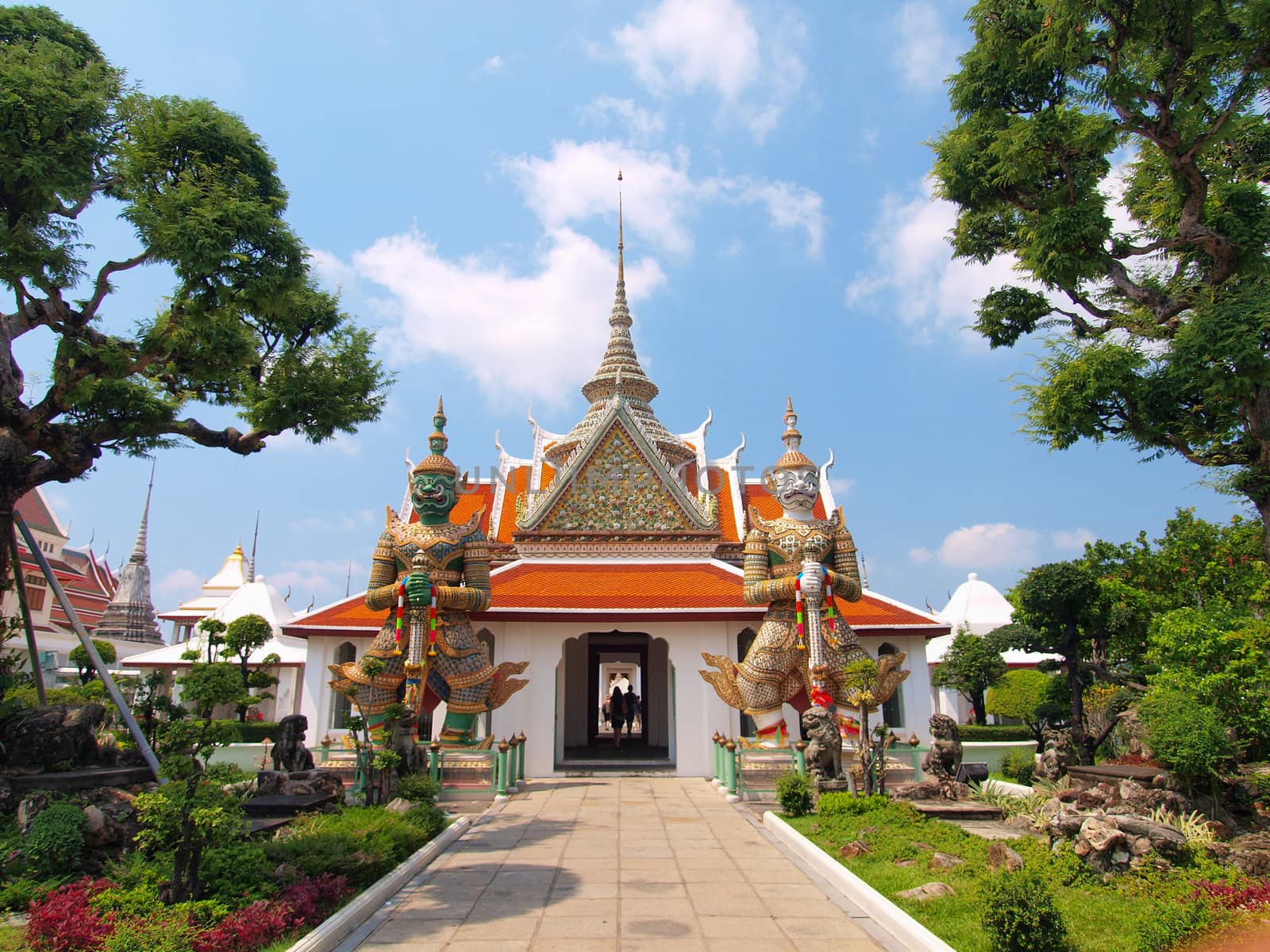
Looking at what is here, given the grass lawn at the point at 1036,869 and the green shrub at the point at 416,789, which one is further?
the green shrub at the point at 416,789

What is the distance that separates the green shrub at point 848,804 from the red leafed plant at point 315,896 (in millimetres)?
4777

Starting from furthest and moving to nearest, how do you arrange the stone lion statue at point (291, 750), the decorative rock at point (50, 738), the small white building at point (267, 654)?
the small white building at point (267, 654) → the stone lion statue at point (291, 750) → the decorative rock at point (50, 738)

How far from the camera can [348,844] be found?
6188 mm

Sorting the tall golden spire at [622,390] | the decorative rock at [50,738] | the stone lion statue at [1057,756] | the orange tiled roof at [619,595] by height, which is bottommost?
the stone lion statue at [1057,756]

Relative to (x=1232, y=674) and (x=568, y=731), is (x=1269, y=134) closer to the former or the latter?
(x=1232, y=674)

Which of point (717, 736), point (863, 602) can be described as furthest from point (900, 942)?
point (863, 602)

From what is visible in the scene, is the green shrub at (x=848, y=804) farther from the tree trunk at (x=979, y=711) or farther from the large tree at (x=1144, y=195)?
the tree trunk at (x=979, y=711)

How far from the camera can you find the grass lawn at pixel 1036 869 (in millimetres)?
4289

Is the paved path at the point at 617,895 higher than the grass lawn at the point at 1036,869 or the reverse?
the reverse

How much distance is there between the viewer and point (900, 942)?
15.5ft

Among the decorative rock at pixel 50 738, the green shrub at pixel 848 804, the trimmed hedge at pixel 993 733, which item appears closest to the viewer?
the decorative rock at pixel 50 738

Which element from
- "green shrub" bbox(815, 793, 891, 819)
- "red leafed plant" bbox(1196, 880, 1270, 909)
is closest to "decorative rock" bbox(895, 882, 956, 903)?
"red leafed plant" bbox(1196, 880, 1270, 909)

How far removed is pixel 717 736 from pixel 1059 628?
5919 millimetres

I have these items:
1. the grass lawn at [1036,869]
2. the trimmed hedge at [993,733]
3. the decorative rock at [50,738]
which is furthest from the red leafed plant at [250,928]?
the trimmed hedge at [993,733]
